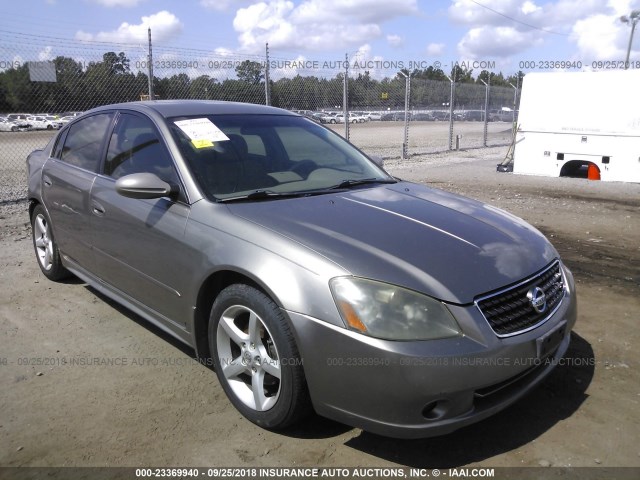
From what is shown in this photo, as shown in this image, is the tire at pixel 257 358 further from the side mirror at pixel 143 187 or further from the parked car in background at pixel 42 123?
the parked car in background at pixel 42 123

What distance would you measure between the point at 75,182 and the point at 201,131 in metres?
1.34

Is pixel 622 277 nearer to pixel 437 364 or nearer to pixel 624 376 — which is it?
pixel 624 376

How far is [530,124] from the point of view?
481 inches

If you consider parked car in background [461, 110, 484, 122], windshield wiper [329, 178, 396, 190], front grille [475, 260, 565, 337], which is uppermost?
parked car in background [461, 110, 484, 122]

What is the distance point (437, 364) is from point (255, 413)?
106 centimetres

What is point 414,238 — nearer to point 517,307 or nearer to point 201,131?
point 517,307

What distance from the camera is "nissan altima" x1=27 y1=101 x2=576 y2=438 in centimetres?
241

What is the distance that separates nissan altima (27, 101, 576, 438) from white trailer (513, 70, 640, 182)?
8946 millimetres

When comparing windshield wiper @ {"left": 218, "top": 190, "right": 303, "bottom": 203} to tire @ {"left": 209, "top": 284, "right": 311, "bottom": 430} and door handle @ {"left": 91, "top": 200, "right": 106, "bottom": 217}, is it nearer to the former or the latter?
tire @ {"left": 209, "top": 284, "right": 311, "bottom": 430}

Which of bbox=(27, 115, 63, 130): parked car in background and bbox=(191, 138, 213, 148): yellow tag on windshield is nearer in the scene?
bbox=(191, 138, 213, 148): yellow tag on windshield

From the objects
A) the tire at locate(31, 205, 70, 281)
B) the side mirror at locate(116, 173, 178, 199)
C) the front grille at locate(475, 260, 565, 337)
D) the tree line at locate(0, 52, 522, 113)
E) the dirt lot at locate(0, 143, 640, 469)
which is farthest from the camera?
the tree line at locate(0, 52, 522, 113)

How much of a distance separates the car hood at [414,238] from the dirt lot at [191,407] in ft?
2.67

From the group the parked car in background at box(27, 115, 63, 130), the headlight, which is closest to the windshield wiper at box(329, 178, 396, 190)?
the headlight

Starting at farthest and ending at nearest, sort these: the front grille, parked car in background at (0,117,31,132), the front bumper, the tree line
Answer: parked car in background at (0,117,31,132)
the tree line
the front grille
the front bumper
